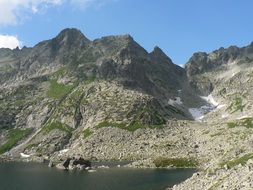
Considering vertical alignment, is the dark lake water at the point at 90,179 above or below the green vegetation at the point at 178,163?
below

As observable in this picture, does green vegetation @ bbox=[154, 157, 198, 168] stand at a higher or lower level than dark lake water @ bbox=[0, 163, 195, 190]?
higher

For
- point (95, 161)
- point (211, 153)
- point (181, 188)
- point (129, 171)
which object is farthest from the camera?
point (95, 161)

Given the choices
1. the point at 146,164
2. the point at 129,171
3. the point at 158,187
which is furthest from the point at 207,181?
the point at 146,164

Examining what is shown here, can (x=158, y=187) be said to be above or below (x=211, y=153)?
below

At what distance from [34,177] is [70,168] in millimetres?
30254

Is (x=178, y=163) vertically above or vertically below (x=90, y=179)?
above

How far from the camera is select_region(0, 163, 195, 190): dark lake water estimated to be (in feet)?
381

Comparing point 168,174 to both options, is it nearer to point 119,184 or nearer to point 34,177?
point 119,184

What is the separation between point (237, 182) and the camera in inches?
2660

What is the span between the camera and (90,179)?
132 m

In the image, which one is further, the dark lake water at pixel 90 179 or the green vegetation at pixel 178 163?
the green vegetation at pixel 178 163

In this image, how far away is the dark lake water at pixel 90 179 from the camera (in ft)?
381

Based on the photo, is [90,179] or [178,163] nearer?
[90,179]

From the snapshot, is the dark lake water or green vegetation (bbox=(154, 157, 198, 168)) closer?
the dark lake water
